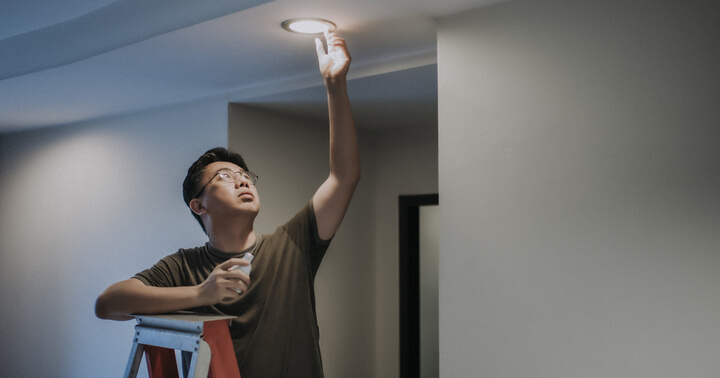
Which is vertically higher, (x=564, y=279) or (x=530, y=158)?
(x=530, y=158)

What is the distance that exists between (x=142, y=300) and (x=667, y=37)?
1.52 meters

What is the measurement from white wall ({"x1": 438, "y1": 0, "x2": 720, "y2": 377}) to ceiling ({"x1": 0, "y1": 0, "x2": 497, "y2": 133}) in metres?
0.28

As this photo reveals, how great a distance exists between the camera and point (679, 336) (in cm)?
149

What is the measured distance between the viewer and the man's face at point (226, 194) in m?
1.92

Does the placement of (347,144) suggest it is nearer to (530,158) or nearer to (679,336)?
(530,158)

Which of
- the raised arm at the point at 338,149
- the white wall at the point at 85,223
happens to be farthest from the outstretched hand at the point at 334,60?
the white wall at the point at 85,223

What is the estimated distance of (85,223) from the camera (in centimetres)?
350

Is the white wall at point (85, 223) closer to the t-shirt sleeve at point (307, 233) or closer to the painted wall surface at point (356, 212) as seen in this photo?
the painted wall surface at point (356, 212)

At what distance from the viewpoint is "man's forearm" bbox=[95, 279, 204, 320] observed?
64.7 inches

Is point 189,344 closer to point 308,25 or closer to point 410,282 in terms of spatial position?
point 308,25

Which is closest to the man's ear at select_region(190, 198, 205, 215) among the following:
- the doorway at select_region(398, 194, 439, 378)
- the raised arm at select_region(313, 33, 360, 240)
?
the raised arm at select_region(313, 33, 360, 240)

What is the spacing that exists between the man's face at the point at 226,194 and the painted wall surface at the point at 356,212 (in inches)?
39.2

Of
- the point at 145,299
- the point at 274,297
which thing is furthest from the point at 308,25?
the point at 145,299

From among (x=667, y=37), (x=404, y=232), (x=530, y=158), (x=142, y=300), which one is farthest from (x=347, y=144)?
(x=404, y=232)
